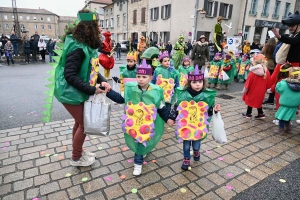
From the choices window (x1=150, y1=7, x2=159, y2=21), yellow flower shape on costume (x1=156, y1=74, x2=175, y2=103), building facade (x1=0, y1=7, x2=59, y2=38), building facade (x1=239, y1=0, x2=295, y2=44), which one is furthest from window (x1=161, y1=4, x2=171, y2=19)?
building facade (x1=0, y1=7, x2=59, y2=38)

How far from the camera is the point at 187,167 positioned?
3014mm

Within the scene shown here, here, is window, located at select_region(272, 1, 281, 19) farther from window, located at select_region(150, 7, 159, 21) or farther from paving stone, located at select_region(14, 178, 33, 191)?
paving stone, located at select_region(14, 178, 33, 191)

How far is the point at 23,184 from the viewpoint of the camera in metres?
2.62

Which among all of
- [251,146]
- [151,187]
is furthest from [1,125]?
[251,146]

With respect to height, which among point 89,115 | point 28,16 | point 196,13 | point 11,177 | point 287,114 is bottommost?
point 11,177

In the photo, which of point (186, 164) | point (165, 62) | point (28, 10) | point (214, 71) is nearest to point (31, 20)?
point (28, 10)

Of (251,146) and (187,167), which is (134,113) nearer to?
Answer: (187,167)

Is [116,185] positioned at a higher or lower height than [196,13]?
lower

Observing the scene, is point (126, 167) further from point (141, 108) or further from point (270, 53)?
point (270, 53)

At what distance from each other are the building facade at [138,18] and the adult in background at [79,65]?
26.7 m

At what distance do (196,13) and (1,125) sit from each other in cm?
2081

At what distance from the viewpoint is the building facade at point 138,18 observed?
29.9 meters

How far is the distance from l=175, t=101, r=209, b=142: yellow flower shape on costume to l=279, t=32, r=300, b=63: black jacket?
8.62ft

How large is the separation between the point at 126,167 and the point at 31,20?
283 feet
